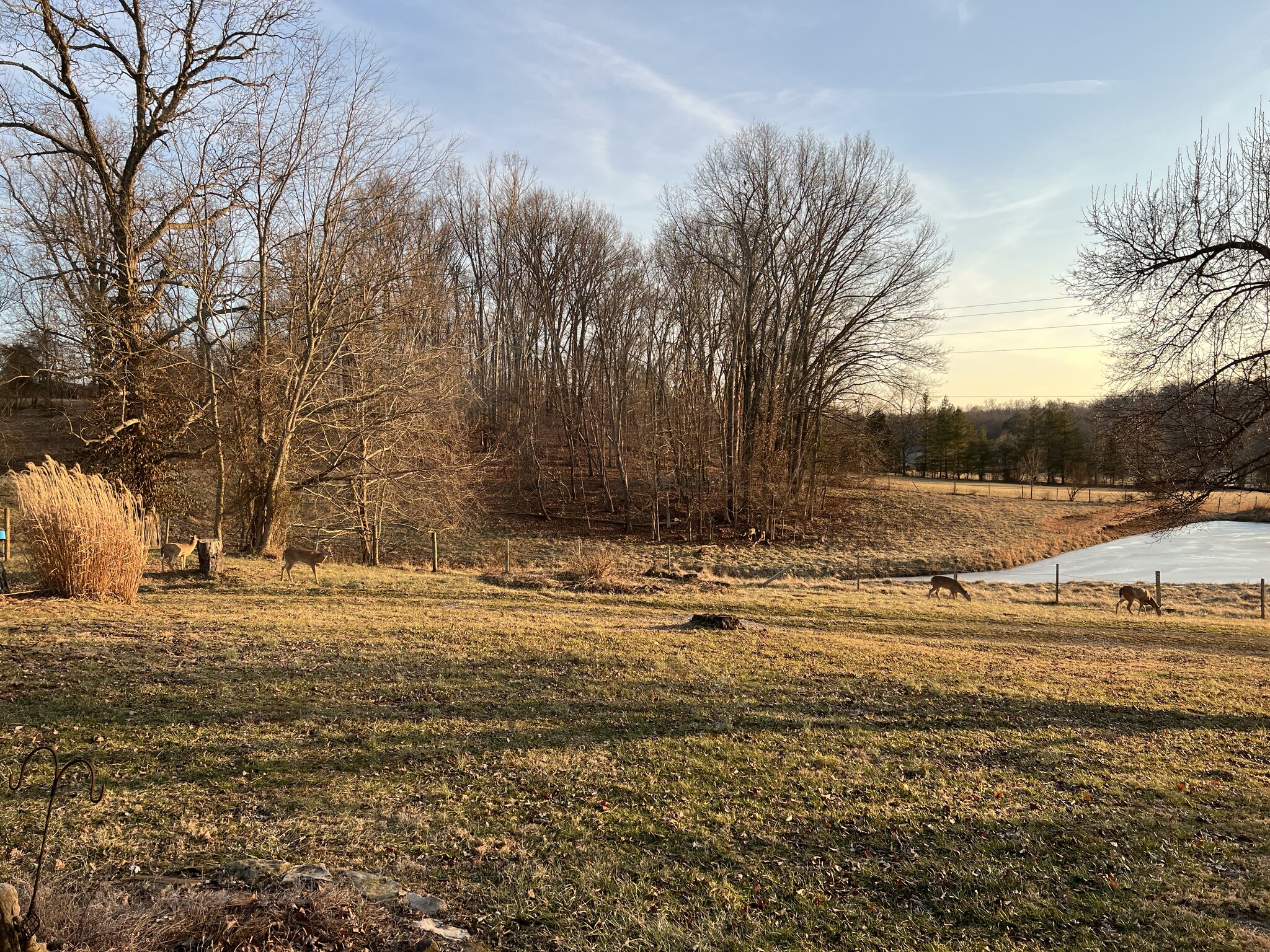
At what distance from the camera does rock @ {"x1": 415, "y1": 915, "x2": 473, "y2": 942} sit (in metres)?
2.99

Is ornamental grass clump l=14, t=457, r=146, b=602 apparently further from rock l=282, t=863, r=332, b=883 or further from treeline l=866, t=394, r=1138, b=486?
treeline l=866, t=394, r=1138, b=486

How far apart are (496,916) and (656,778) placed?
1.93 m

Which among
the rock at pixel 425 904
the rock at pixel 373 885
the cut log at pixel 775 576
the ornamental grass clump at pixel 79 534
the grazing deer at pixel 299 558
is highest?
the ornamental grass clump at pixel 79 534

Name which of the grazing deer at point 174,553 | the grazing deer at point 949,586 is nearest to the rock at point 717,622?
the grazing deer at point 174,553

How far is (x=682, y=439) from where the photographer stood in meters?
33.3

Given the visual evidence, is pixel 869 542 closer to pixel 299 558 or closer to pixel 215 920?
pixel 299 558

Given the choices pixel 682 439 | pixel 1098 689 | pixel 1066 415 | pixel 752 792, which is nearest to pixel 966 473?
pixel 1066 415

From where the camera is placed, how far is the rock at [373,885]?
323 cm

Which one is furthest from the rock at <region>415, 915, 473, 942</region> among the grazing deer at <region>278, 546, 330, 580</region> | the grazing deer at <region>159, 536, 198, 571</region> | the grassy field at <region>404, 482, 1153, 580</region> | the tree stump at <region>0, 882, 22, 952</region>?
the grassy field at <region>404, 482, 1153, 580</region>

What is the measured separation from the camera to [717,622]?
11547 mm

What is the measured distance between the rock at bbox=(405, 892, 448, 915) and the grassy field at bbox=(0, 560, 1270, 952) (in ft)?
0.25

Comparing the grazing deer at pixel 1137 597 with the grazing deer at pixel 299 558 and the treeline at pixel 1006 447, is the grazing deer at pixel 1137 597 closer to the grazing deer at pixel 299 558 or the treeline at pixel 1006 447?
the grazing deer at pixel 299 558

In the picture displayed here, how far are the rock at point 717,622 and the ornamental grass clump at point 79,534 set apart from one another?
8.12 meters

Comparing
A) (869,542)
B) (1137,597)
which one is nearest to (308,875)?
(1137,597)
